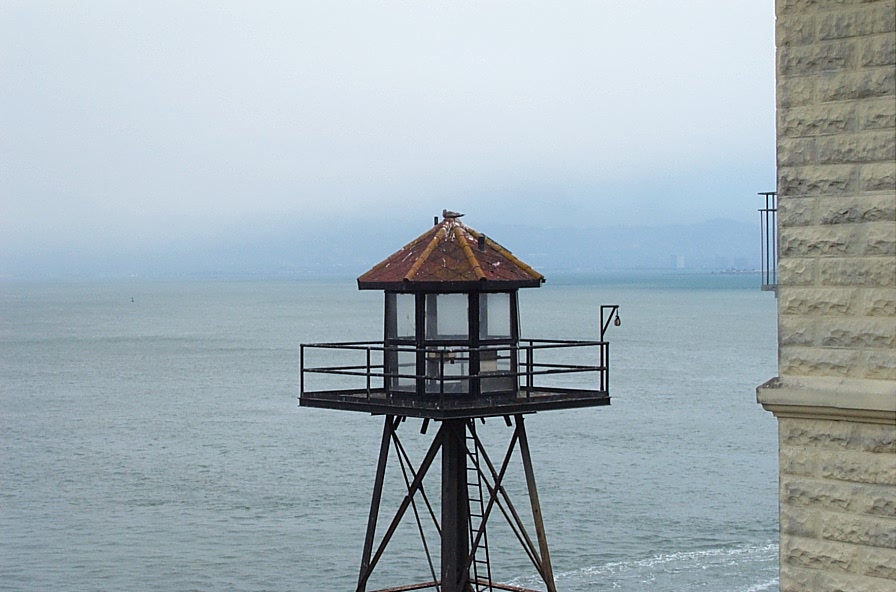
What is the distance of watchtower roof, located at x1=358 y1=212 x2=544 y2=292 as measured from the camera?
54.2ft

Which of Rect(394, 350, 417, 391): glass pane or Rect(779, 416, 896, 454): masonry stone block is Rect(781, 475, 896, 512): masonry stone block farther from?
Rect(394, 350, 417, 391): glass pane

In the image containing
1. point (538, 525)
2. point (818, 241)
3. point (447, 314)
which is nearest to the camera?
point (818, 241)

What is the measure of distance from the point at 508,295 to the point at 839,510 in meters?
9.69

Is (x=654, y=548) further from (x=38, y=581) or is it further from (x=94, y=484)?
A: (x=94, y=484)

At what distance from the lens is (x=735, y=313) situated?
566 ft

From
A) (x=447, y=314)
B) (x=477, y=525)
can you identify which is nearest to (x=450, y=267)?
(x=447, y=314)

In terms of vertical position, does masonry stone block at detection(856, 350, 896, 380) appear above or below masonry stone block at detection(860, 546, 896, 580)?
above

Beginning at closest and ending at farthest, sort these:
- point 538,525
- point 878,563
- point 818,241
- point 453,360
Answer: point 878,563, point 818,241, point 453,360, point 538,525

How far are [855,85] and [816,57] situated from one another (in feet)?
0.89

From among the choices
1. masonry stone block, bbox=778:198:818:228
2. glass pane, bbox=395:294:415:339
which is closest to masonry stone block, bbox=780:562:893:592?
masonry stone block, bbox=778:198:818:228

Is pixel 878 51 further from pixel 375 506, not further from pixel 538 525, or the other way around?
pixel 375 506

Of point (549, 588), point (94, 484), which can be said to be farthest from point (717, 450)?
point (549, 588)

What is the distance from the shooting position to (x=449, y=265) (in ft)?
55.1

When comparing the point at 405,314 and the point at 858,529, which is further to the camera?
the point at 405,314
